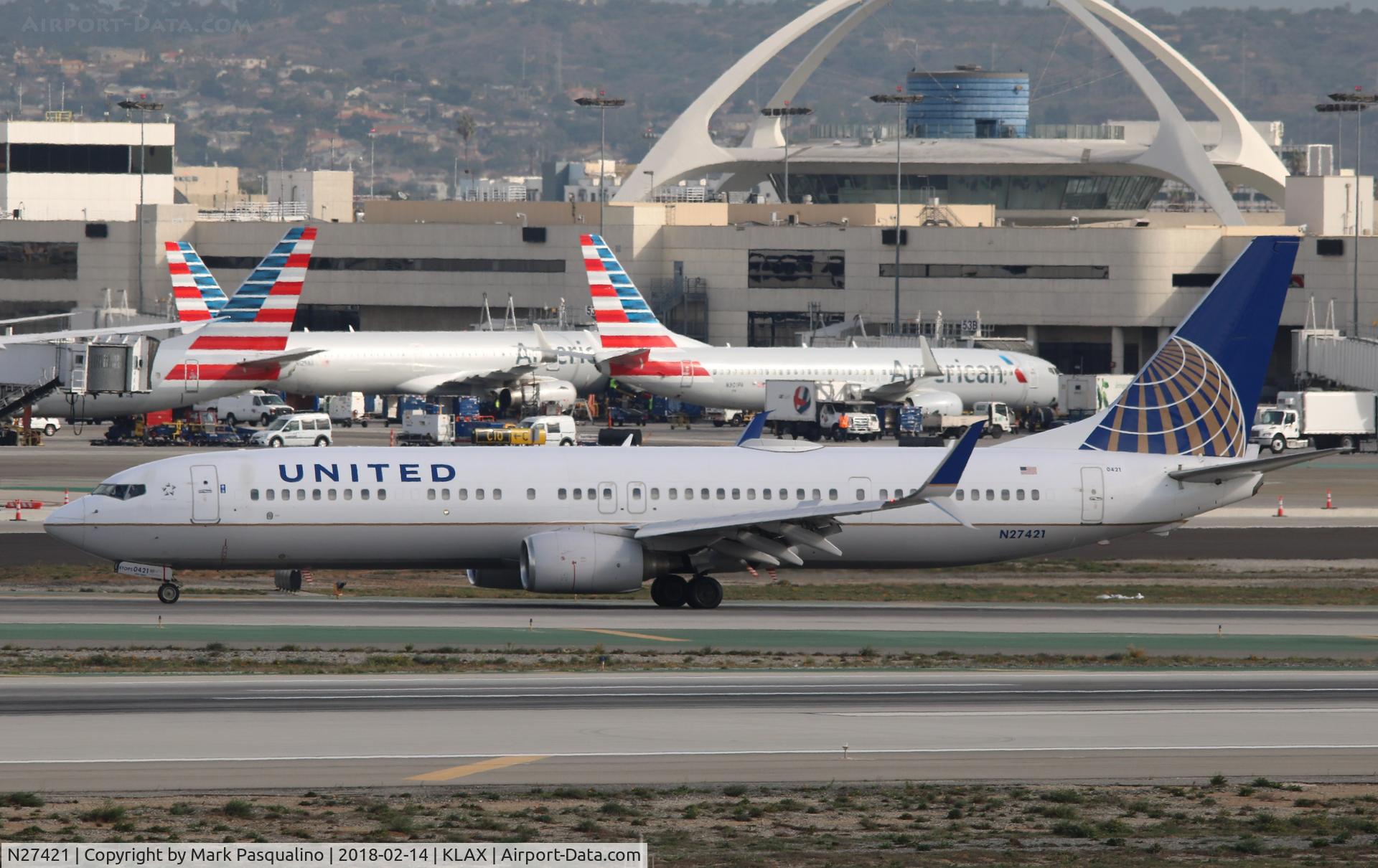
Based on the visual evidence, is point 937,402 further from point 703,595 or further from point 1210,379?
point 703,595

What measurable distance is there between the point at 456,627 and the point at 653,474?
6790 mm

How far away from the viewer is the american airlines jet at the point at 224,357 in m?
88.0

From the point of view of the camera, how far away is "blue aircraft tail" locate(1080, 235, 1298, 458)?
1822 inches

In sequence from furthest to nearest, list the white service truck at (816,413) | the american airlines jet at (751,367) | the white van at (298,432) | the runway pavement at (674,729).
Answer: the american airlines jet at (751,367), the white service truck at (816,413), the white van at (298,432), the runway pavement at (674,729)

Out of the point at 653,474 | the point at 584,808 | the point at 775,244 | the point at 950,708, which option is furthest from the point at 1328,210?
the point at 584,808

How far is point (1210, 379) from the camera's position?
46.6m

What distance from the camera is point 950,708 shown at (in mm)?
29344

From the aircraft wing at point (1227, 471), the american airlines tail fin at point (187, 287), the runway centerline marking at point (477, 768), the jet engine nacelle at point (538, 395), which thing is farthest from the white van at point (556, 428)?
the runway centerline marking at point (477, 768)

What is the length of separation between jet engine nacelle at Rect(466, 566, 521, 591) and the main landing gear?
10.4ft

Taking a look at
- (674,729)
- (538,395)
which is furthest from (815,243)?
(674,729)

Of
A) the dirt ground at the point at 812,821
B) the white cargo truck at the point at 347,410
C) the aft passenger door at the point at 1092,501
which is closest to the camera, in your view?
the dirt ground at the point at 812,821

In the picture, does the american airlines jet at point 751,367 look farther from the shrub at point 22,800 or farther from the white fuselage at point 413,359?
the shrub at point 22,800

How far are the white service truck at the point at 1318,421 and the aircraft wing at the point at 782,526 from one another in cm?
5636

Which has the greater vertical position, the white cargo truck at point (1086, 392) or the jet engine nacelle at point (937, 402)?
the white cargo truck at point (1086, 392)
